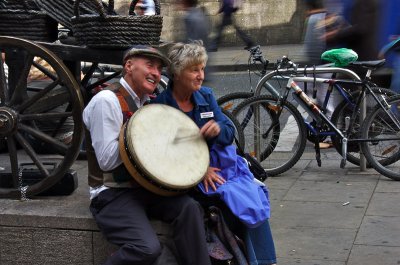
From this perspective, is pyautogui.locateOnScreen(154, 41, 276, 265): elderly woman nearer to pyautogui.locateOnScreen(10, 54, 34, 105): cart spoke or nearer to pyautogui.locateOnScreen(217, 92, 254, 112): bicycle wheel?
pyautogui.locateOnScreen(10, 54, 34, 105): cart spoke

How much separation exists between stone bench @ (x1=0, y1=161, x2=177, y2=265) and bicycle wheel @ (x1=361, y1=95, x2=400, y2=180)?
286 centimetres

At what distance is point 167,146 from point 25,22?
152cm

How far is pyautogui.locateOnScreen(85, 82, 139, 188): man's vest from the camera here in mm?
3854

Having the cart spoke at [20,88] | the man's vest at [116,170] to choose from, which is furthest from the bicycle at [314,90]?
the man's vest at [116,170]

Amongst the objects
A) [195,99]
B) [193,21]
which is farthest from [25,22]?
[193,21]

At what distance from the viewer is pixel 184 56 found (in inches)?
156

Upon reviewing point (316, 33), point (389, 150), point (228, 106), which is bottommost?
point (389, 150)

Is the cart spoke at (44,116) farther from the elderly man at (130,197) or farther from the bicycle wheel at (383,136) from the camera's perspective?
the bicycle wheel at (383,136)

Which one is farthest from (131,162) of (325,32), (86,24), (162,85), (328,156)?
(325,32)

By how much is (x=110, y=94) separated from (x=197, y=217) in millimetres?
771

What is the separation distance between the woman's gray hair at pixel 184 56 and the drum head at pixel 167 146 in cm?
22

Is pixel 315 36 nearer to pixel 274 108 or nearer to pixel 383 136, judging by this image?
pixel 274 108

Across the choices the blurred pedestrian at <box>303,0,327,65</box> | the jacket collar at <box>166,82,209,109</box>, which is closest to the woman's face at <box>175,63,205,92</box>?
the jacket collar at <box>166,82,209,109</box>

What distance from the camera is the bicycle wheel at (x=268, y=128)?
672 centimetres
